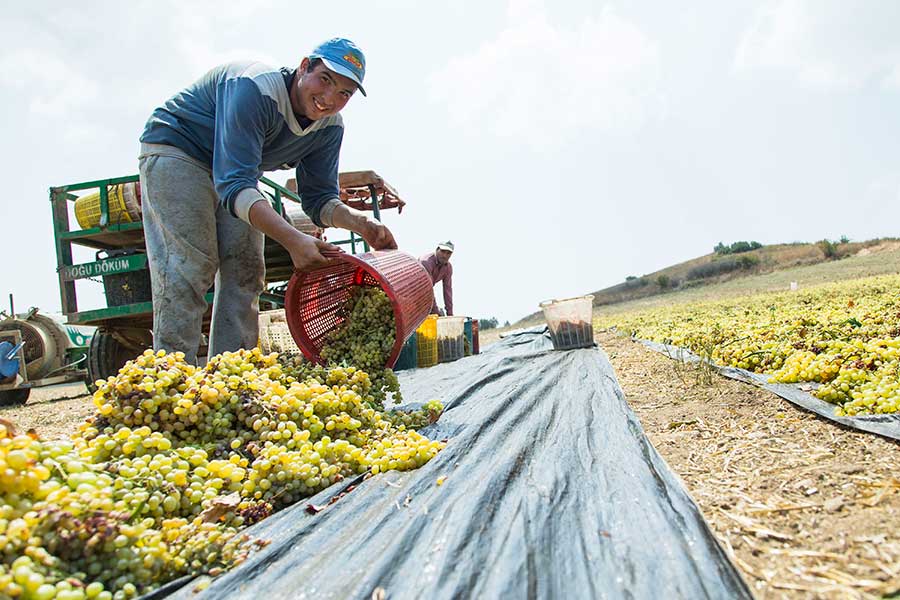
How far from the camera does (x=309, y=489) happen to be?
184 centimetres

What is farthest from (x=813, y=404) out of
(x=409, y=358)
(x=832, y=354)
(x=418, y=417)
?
(x=409, y=358)

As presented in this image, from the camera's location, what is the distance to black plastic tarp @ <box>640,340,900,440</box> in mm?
2061

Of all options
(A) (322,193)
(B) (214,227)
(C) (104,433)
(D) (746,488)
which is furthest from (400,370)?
(D) (746,488)

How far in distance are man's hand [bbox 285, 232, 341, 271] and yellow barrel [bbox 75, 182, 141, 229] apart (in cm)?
361

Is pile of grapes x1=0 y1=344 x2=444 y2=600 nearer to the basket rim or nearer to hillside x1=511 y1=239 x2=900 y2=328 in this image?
the basket rim

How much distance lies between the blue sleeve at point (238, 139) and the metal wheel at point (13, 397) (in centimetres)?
711

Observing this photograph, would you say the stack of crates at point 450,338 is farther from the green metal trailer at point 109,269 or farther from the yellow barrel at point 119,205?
the yellow barrel at point 119,205

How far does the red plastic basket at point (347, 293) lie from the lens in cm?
298

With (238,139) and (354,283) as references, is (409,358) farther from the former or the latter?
(238,139)

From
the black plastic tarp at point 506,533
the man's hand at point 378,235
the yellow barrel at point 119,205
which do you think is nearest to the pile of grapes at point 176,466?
the black plastic tarp at point 506,533

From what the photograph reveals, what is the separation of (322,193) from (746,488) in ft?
10.3

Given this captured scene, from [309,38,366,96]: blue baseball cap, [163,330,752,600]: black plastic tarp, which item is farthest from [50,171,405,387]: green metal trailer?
[163,330,752,600]: black plastic tarp

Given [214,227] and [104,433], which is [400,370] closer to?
[214,227]

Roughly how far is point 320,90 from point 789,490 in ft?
8.93
